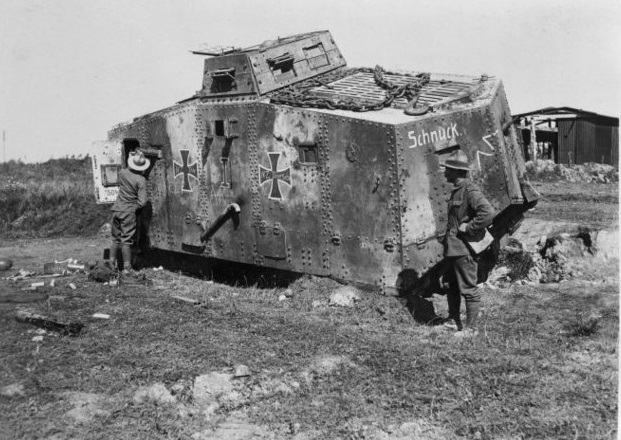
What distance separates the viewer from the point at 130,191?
10.2 m

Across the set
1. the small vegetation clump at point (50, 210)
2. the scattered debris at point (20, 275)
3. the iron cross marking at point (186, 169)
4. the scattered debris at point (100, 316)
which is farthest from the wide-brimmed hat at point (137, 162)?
the small vegetation clump at point (50, 210)

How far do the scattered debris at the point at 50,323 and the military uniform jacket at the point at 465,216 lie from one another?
12.7 ft

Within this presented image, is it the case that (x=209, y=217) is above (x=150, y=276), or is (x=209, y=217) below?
above

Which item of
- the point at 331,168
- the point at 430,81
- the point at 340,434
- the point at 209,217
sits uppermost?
the point at 430,81

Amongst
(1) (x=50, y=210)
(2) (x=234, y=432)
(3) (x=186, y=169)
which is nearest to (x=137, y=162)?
(3) (x=186, y=169)

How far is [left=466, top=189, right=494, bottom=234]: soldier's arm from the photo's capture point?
665cm

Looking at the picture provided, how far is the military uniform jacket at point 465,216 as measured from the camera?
668 centimetres

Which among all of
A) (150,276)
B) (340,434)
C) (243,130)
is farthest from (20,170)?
(340,434)

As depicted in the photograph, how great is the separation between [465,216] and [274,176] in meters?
2.76

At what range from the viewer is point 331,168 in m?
7.99

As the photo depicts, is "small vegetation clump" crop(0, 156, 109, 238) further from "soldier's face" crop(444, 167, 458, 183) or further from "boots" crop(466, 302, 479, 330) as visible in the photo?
"boots" crop(466, 302, 479, 330)

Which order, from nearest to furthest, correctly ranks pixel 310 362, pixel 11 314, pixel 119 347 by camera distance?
pixel 310 362, pixel 119 347, pixel 11 314

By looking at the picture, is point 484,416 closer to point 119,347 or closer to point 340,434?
point 340,434

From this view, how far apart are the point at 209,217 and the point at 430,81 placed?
372 centimetres
